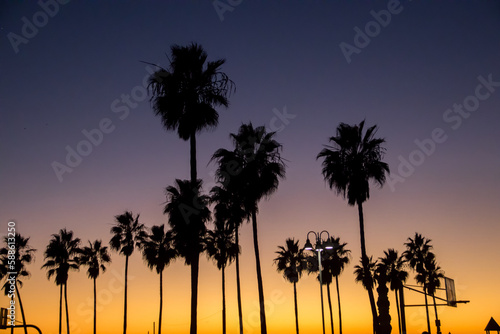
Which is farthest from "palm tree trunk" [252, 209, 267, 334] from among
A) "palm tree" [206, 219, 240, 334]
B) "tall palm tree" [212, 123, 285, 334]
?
"palm tree" [206, 219, 240, 334]

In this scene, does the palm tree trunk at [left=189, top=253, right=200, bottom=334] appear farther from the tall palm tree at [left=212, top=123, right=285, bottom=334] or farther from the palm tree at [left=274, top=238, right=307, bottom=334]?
the palm tree at [left=274, top=238, right=307, bottom=334]

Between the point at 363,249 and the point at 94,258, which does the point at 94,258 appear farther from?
the point at 363,249

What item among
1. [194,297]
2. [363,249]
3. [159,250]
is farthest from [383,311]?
[159,250]

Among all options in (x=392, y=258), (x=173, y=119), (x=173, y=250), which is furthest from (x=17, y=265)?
(x=392, y=258)

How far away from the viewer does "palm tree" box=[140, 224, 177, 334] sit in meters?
57.9

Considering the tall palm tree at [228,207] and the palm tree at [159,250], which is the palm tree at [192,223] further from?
the palm tree at [159,250]

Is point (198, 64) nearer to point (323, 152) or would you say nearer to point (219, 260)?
point (323, 152)

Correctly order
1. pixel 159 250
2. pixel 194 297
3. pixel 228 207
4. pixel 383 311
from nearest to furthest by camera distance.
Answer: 1. pixel 194 297
2. pixel 383 311
3. pixel 228 207
4. pixel 159 250

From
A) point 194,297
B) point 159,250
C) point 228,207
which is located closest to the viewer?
point 194,297

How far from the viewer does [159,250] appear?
191ft

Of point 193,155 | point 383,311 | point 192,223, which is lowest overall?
point 383,311

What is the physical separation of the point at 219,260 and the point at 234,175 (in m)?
22.2

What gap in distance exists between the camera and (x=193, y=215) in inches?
1077

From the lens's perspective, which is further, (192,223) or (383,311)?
(383,311)
